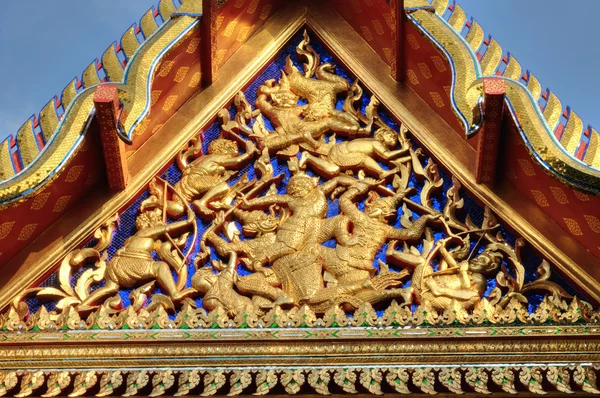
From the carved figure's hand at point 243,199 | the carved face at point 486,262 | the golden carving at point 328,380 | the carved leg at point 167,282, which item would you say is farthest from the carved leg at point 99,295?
the carved face at point 486,262

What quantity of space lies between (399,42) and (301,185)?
1133mm

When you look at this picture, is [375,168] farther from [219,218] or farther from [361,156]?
[219,218]

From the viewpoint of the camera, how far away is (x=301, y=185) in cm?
713

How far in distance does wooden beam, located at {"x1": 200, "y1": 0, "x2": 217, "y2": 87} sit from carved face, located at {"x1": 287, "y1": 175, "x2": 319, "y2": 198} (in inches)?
38.5

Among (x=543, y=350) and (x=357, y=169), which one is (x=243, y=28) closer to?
(x=357, y=169)

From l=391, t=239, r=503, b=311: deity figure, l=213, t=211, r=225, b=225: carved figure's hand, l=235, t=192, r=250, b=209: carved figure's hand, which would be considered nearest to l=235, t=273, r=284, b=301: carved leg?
l=213, t=211, r=225, b=225: carved figure's hand

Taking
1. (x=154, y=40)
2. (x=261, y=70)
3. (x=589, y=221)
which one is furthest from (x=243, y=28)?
(x=589, y=221)

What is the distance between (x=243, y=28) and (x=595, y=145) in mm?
2434

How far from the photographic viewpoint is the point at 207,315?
634 cm

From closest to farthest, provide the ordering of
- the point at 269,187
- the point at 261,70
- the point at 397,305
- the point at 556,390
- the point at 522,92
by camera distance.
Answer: the point at 556,390, the point at 397,305, the point at 522,92, the point at 269,187, the point at 261,70

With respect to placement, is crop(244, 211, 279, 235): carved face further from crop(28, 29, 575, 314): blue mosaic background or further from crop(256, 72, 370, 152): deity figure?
crop(256, 72, 370, 152): deity figure

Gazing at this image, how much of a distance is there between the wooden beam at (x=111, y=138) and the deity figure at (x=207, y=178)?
0.21 meters

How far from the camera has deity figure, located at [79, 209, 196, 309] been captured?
6660 mm

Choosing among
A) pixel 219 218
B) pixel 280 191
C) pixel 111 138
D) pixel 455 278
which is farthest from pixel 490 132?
pixel 111 138
